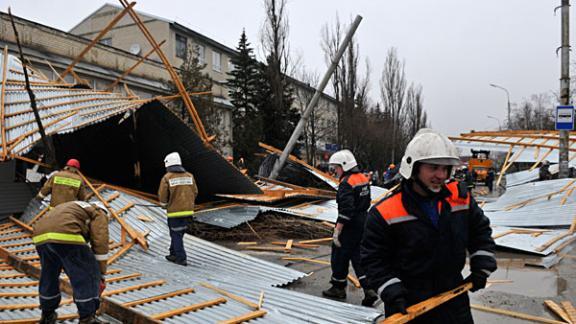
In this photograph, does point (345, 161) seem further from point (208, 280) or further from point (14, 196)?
point (14, 196)

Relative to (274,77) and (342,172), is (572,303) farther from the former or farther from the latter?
(274,77)

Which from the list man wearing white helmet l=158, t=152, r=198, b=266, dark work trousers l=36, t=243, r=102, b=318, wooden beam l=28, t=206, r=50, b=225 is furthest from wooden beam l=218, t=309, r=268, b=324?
wooden beam l=28, t=206, r=50, b=225

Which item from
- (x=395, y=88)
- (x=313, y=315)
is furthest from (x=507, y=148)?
(x=395, y=88)

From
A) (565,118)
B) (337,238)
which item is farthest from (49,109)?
(565,118)

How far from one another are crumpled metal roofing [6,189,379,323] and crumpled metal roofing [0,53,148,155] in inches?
58.4

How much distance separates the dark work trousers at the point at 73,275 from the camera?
4.06 metres

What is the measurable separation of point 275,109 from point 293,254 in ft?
58.1

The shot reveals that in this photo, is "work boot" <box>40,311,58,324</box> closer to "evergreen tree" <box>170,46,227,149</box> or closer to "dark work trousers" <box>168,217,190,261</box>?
"dark work trousers" <box>168,217,190,261</box>

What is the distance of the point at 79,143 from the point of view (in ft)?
33.0

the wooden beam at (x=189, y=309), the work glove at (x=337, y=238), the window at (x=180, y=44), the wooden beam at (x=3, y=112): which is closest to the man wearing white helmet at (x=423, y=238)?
the wooden beam at (x=189, y=309)

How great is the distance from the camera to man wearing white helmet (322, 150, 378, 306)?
5416 millimetres

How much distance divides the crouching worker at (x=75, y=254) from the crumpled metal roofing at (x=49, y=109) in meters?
4.48

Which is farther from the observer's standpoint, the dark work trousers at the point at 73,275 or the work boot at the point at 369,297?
the work boot at the point at 369,297

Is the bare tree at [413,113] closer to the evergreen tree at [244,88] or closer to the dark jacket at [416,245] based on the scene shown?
the evergreen tree at [244,88]
